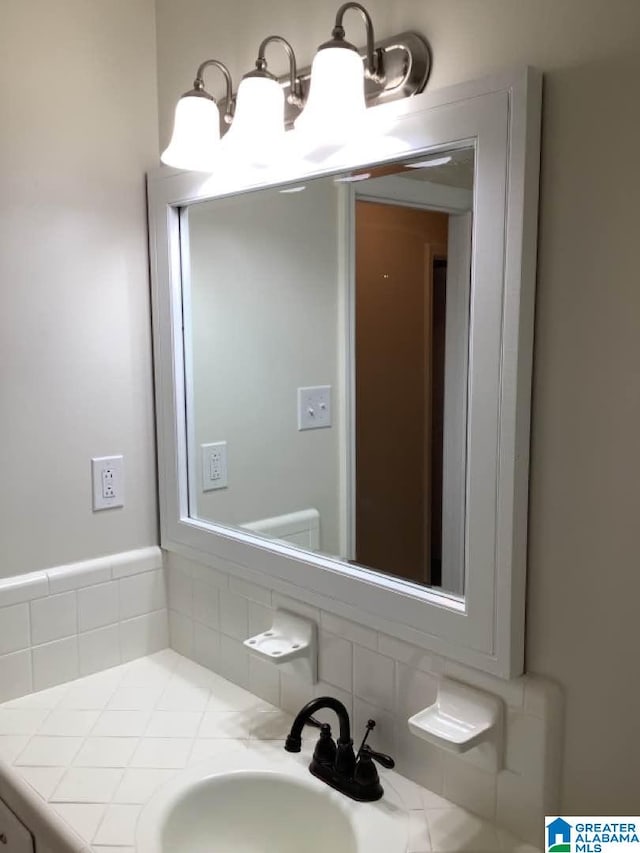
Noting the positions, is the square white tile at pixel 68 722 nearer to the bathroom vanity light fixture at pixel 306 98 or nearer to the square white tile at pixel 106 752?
the square white tile at pixel 106 752

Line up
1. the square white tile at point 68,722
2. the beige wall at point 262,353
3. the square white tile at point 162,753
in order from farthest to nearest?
the beige wall at point 262,353
the square white tile at point 68,722
the square white tile at point 162,753

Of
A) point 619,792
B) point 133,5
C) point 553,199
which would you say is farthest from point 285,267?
point 619,792

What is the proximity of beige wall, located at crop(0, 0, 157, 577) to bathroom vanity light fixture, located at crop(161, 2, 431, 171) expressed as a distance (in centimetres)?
27

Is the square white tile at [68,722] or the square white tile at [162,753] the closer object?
the square white tile at [162,753]

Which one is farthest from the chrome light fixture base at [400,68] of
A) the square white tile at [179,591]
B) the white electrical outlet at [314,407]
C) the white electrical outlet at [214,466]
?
the square white tile at [179,591]

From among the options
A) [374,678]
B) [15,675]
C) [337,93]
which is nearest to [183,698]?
[15,675]

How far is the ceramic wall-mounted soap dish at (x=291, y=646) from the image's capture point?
4.43 feet

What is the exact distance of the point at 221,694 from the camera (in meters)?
1.52

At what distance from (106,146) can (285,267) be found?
1.49 ft

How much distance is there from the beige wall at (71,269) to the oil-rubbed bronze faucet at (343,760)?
66 centimetres

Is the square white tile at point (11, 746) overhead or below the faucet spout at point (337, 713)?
below

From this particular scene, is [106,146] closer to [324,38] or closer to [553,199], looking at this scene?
[324,38]

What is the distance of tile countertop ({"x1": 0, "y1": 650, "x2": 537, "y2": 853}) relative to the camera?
3.63ft

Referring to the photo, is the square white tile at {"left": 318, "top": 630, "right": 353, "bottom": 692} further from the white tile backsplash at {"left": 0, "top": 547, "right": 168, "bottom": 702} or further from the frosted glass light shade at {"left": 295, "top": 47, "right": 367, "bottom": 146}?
the frosted glass light shade at {"left": 295, "top": 47, "right": 367, "bottom": 146}
